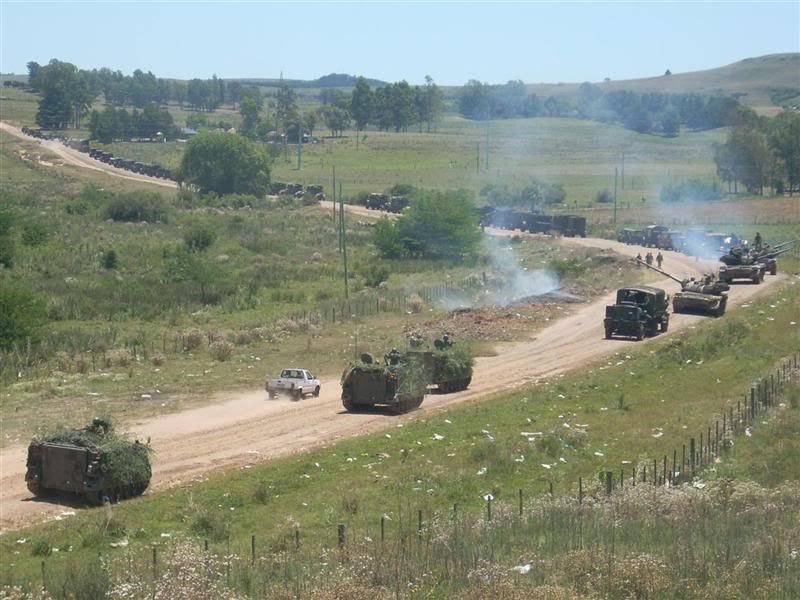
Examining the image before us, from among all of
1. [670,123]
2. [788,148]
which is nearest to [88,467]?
[788,148]

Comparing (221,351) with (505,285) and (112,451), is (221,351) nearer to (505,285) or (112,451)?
(112,451)

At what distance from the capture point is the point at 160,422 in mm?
34719

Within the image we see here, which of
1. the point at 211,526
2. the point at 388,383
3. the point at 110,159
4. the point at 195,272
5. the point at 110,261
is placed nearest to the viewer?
the point at 211,526

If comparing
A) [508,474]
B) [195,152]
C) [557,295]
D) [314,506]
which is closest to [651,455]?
[508,474]

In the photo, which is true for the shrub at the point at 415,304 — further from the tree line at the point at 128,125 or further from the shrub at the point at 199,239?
the tree line at the point at 128,125

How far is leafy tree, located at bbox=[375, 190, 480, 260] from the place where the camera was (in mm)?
77875

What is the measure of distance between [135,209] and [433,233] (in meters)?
29.6

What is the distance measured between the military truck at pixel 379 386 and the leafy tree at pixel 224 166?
278ft

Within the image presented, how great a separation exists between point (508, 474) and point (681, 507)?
296 inches

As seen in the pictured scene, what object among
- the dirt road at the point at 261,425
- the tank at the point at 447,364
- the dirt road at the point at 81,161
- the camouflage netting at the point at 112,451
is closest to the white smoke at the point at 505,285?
the dirt road at the point at 261,425

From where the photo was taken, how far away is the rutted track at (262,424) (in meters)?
28.3

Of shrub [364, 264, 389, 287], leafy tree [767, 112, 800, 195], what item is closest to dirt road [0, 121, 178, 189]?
leafy tree [767, 112, 800, 195]

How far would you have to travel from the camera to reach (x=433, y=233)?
78.2 metres

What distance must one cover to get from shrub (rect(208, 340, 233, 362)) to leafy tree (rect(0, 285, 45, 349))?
20.7 feet
